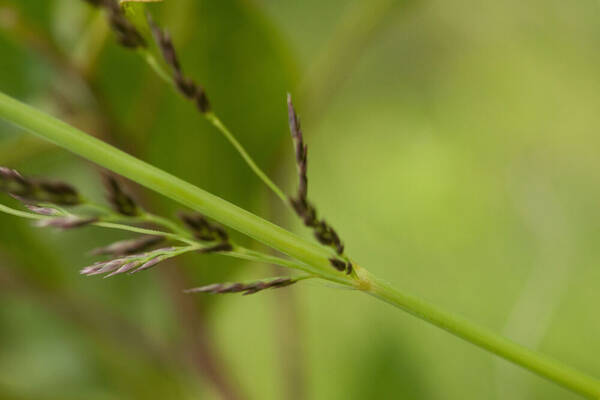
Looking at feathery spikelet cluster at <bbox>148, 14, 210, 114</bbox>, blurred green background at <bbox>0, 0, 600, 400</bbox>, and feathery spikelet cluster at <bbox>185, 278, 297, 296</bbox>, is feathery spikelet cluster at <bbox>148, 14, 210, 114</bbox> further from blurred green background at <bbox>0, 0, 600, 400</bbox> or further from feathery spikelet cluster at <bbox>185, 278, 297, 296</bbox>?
blurred green background at <bbox>0, 0, 600, 400</bbox>

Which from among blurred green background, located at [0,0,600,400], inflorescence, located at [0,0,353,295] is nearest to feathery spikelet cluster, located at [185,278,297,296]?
inflorescence, located at [0,0,353,295]

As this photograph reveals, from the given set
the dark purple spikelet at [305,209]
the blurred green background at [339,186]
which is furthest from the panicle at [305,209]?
the blurred green background at [339,186]

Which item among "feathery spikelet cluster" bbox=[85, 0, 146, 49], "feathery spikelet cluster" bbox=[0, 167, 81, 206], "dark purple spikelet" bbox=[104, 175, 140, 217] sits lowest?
"dark purple spikelet" bbox=[104, 175, 140, 217]

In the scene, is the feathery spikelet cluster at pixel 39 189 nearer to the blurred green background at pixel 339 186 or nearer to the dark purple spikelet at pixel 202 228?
the dark purple spikelet at pixel 202 228

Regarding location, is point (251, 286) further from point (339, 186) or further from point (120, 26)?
point (339, 186)

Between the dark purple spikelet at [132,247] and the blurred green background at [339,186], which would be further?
the blurred green background at [339,186]

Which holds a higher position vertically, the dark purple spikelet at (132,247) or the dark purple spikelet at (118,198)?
the dark purple spikelet at (118,198)
